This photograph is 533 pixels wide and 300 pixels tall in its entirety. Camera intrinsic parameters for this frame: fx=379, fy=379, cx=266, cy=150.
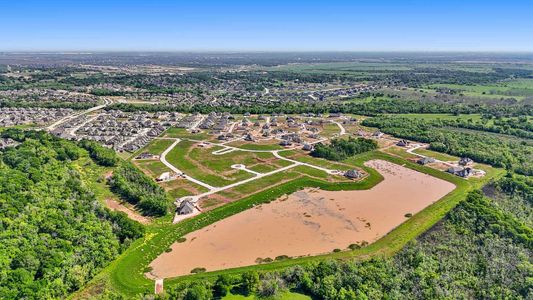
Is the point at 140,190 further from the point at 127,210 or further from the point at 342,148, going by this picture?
the point at 342,148

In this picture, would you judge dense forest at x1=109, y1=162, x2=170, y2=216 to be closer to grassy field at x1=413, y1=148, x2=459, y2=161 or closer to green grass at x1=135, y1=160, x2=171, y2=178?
green grass at x1=135, y1=160, x2=171, y2=178

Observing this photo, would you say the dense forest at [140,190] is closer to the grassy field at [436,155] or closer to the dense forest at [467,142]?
the grassy field at [436,155]

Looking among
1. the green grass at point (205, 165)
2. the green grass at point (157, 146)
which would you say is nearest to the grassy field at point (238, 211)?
the green grass at point (205, 165)

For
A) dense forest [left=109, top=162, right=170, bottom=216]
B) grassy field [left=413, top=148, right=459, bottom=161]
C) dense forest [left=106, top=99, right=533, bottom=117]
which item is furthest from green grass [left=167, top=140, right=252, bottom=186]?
dense forest [left=106, top=99, right=533, bottom=117]

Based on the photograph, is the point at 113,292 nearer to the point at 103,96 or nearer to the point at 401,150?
the point at 401,150

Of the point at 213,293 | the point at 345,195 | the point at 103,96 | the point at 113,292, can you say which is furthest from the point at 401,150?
the point at 103,96

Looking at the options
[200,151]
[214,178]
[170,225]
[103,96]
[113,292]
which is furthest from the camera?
[103,96]
